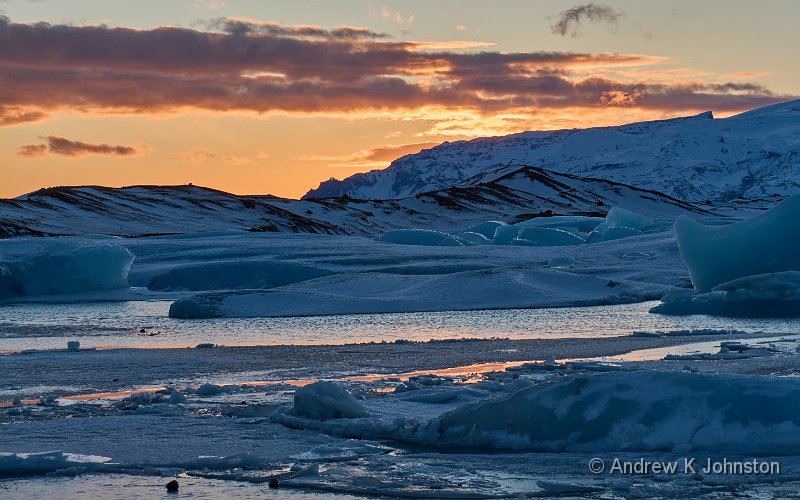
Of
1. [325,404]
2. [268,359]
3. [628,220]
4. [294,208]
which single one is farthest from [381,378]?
[294,208]

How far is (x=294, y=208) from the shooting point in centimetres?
6875

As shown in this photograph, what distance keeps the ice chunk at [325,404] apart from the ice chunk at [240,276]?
585 inches

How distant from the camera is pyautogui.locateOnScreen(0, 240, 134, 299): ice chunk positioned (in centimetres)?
2184

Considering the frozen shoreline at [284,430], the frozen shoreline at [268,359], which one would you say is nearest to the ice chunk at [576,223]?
the frozen shoreline at [268,359]

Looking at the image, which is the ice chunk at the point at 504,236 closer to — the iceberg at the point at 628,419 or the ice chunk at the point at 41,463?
the iceberg at the point at 628,419

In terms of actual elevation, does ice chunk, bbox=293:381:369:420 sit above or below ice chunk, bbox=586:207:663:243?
below

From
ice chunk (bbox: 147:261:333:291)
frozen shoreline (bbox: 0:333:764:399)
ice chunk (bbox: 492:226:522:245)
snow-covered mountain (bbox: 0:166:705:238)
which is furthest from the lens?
snow-covered mountain (bbox: 0:166:705:238)

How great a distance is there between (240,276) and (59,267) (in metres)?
3.68

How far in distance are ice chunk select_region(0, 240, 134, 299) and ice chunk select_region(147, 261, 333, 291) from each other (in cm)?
142

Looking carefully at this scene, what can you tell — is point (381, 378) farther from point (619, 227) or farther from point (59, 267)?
point (619, 227)

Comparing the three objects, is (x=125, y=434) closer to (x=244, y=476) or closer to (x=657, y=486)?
(x=244, y=476)

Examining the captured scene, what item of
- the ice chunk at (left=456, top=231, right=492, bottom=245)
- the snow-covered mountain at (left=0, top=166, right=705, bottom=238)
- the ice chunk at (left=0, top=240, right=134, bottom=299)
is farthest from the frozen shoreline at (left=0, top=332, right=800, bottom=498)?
the snow-covered mountain at (left=0, top=166, right=705, bottom=238)

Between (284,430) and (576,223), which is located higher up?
(576,223)

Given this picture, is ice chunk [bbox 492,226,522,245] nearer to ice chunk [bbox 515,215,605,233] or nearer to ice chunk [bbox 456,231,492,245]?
ice chunk [bbox 456,231,492,245]
